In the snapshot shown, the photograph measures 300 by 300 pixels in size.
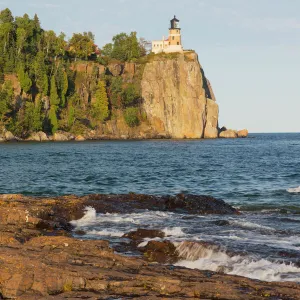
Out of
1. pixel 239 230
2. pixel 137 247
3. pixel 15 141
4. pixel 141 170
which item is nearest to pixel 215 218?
pixel 239 230

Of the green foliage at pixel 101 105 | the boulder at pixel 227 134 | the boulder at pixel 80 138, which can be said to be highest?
the green foliage at pixel 101 105

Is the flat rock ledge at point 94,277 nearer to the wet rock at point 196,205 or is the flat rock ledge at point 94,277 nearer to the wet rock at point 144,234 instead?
the wet rock at point 144,234

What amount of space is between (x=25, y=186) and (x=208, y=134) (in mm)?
136480

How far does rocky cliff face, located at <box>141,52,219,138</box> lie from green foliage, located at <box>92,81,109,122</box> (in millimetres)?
16277

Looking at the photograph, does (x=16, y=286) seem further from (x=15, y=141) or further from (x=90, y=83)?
(x=90, y=83)

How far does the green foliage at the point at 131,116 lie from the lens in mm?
154250

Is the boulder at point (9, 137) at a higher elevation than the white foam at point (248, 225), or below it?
higher

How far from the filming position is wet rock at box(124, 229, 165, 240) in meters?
18.5

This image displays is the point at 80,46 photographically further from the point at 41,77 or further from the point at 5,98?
the point at 5,98

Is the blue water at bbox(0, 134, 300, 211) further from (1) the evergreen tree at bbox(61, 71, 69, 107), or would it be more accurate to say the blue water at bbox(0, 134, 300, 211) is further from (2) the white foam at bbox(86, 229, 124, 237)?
(1) the evergreen tree at bbox(61, 71, 69, 107)

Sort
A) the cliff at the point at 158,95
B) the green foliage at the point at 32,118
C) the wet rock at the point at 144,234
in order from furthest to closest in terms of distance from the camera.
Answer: the cliff at the point at 158,95 → the green foliage at the point at 32,118 → the wet rock at the point at 144,234

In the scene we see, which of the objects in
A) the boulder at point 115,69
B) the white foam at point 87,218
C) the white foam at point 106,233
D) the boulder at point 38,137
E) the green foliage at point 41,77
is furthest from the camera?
the boulder at point 115,69

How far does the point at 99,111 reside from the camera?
15138cm

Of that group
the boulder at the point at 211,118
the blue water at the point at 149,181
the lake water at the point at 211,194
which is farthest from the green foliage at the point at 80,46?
the blue water at the point at 149,181
